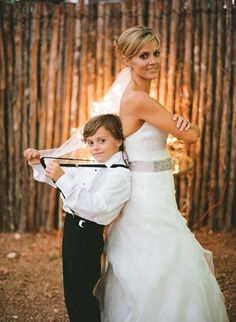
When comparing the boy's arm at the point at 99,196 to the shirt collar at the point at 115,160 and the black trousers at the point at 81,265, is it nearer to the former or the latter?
the shirt collar at the point at 115,160

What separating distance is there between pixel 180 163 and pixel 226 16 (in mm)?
1646

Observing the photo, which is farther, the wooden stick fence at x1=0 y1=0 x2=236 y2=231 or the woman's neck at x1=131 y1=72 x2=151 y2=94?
the wooden stick fence at x1=0 y1=0 x2=236 y2=231

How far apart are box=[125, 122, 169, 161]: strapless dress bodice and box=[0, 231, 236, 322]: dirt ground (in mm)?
1581

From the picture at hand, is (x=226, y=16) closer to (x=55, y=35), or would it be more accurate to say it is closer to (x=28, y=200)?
(x=55, y=35)

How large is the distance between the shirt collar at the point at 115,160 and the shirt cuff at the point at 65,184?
271mm

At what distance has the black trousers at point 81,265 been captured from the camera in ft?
8.75

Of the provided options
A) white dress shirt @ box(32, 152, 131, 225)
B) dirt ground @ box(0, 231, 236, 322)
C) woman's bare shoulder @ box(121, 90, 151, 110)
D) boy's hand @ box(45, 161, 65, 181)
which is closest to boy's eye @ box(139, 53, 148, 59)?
woman's bare shoulder @ box(121, 90, 151, 110)

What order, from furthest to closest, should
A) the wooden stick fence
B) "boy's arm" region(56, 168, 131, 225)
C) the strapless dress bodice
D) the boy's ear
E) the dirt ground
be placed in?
the wooden stick fence → the dirt ground → the boy's ear → the strapless dress bodice → "boy's arm" region(56, 168, 131, 225)

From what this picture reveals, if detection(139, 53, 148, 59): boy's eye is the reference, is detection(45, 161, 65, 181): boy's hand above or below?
below

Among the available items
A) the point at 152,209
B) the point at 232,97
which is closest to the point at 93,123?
the point at 152,209

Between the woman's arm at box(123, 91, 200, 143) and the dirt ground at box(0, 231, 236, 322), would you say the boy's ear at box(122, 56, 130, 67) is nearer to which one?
the woman's arm at box(123, 91, 200, 143)

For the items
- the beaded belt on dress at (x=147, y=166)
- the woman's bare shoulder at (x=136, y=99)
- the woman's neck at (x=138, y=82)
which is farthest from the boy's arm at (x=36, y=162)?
the woman's neck at (x=138, y=82)

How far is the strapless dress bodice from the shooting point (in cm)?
271

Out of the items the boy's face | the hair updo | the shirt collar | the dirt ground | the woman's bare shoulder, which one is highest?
the hair updo
